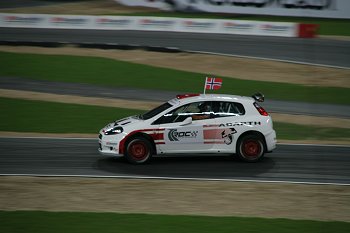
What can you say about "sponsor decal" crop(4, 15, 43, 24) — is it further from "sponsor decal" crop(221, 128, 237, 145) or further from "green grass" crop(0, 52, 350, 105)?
"sponsor decal" crop(221, 128, 237, 145)

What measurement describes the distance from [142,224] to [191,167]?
4321mm

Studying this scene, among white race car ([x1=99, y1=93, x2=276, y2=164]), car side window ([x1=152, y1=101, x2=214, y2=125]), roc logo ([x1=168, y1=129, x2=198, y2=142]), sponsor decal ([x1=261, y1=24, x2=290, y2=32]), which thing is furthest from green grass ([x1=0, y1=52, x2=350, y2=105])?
roc logo ([x1=168, y1=129, x2=198, y2=142])

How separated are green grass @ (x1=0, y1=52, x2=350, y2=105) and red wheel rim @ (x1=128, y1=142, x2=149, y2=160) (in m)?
10.2

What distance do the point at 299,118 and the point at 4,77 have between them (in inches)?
486

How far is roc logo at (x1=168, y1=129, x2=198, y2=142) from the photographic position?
1486 cm

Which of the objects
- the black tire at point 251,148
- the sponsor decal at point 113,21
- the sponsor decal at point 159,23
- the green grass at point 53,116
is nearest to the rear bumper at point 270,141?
the black tire at point 251,148

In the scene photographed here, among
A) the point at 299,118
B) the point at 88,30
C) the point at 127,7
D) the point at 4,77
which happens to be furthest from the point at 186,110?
the point at 127,7

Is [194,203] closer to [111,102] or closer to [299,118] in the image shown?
[299,118]

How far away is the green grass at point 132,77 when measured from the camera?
984 inches

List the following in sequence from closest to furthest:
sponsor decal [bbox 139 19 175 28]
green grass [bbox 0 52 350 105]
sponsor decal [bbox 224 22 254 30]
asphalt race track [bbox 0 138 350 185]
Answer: asphalt race track [bbox 0 138 350 185] → green grass [bbox 0 52 350 105] → sponsor decal [bbox 224 22 254 30] → sponsor decal [bbox 139 19 175 28]

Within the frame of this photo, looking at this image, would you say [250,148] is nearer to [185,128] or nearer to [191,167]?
[191,167]

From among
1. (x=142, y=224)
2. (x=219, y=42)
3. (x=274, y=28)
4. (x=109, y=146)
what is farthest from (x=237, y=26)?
(x=142, y=224)

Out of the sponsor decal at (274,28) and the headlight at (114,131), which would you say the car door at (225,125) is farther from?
the sponsor decal at (274,28)

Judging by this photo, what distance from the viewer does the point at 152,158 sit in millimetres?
15805
